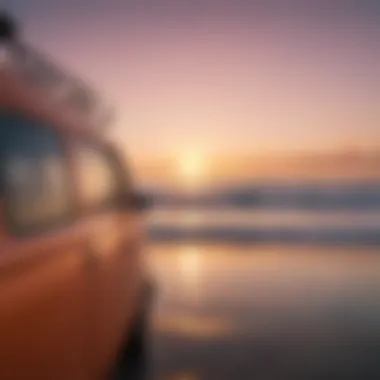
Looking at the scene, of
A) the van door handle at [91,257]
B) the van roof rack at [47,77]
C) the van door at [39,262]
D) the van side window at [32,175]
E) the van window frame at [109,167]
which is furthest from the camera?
the van window frame at [109,167]

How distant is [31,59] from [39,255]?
826 millimetres

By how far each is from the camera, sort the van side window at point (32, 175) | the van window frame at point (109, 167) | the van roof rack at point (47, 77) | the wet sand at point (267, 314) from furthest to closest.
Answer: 1. the wet sand at point (267, 314)
2. the van window frame at point (109, 167)
3. the van roof rack at point (47, 77)
4. the van side window at point (32, 175)

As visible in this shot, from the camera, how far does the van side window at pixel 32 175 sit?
226 cm

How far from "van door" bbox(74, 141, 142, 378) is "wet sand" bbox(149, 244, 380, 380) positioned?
24.9 inches

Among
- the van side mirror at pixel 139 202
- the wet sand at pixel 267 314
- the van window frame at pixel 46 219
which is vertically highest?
the van window frame at pixel 46 219

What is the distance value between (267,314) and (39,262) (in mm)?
3116

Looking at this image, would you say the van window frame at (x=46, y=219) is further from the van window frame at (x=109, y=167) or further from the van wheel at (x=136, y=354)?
the van wheel at (x=136, y=354)

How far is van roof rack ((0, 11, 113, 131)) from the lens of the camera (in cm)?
252

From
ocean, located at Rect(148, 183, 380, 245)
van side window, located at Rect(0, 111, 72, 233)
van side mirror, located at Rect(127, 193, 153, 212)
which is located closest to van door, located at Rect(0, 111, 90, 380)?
van side window, located at Rect(0, 111, 72, 233)

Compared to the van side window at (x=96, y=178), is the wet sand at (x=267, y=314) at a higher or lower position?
lower

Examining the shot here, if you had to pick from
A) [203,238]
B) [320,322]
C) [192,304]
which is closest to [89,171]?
[320,322]

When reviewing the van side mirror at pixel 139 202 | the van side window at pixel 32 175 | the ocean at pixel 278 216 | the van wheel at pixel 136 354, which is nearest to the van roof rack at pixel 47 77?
the van side window at pixel 32 175

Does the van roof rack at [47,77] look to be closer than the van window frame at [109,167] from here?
Yes

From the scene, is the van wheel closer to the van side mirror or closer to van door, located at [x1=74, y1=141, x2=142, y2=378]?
van door, located at [x1=74, y1=141, x2=142, y2=378]
